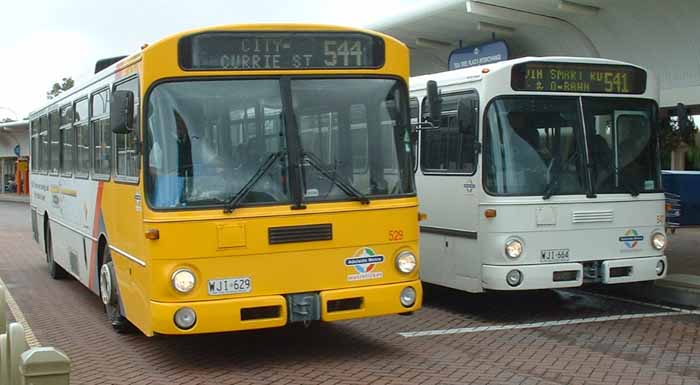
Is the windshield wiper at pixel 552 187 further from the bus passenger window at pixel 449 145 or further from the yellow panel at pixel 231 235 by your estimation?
the yellow panel at pixel 231 235

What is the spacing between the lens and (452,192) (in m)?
10.4

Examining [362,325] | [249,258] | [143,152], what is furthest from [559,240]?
[143,152]

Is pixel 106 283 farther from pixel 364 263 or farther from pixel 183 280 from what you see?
pixel 364 263

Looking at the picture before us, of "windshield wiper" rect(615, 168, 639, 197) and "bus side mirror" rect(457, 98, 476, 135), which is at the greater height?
"bus side mirror" rect(457, 98, 476, 135)

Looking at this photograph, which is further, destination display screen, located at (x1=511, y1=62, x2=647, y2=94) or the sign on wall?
the sign on wall

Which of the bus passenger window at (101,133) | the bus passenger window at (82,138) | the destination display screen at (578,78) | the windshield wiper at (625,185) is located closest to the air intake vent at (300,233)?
the bus passenger window at (101,133)

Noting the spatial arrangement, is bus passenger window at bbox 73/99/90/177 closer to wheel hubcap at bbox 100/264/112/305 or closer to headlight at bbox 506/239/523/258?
wheel hubcap at bbox 100/264/112/305

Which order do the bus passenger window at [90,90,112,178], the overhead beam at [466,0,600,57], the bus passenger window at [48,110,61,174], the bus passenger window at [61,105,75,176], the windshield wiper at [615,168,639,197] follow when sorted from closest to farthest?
the bus passenger window at [90,90,112,178]
the windshield wiper at [615,168,639,197]
the bus passenger window at [61,105,75,176]
the bus passenger window at [48,110,61,174]
the overhead beam at [466,0,600,57]

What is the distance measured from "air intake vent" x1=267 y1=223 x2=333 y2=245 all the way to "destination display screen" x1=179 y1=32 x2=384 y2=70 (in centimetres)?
136

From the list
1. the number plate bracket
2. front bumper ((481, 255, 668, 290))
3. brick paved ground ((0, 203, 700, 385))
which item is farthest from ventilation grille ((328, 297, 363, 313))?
front bumper ((481, 255, 668, 290))

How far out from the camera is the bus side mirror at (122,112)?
25.0ft

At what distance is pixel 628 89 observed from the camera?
10375mm

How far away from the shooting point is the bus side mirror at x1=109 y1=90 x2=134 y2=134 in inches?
300

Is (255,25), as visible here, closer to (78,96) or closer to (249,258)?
(249,258)
